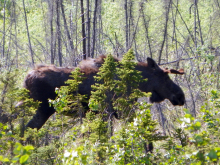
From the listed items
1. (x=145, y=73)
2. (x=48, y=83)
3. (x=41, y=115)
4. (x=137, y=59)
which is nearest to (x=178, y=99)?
(x=145, y=73)

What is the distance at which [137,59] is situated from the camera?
501 inches

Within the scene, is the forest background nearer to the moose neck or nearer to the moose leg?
the moose leg

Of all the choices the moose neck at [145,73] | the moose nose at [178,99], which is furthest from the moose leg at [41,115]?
the moose nose at [178,99]

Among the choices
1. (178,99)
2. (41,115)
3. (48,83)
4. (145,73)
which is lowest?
(41,115)

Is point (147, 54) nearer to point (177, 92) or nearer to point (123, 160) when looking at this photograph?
point (177, 92)

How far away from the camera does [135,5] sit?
1254cm

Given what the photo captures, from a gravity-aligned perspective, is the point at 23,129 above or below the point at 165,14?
below

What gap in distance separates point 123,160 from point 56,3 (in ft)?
28.6

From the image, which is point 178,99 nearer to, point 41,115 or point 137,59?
point 137,59

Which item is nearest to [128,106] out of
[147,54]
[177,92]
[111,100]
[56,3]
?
[111,100]

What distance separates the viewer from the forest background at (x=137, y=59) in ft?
13.5

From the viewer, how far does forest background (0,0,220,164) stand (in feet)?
13.5

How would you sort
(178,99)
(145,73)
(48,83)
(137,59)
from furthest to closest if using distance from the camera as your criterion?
(137,59)
(178,99)
(145,73)
(48,83)

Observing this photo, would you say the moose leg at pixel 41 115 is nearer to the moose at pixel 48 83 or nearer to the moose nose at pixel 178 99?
the moose at pixel 48 83
